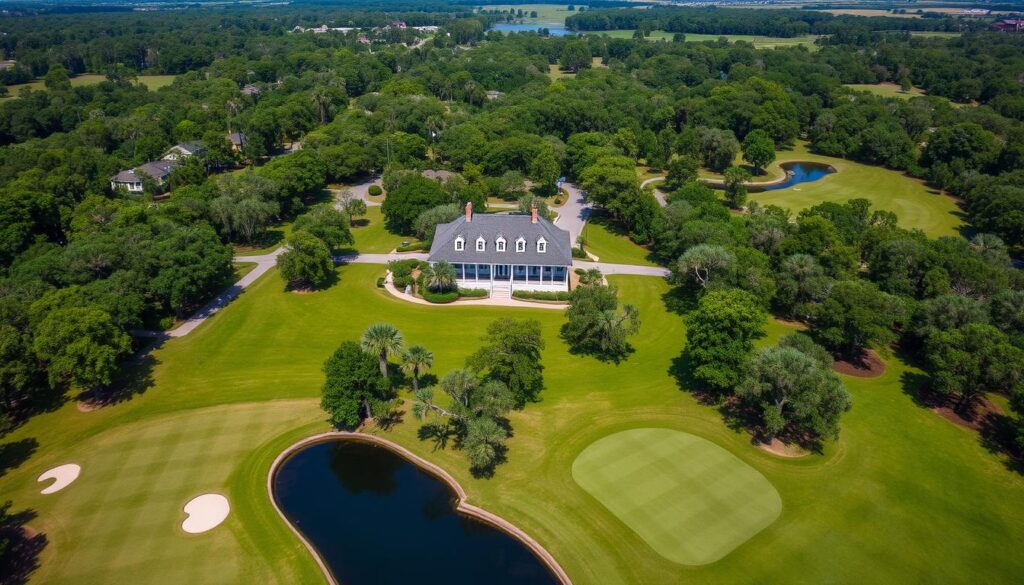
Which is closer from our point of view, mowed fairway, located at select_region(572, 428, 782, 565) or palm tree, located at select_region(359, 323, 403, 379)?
mowed fairway, located at select_region(572, 428, 782, 565)

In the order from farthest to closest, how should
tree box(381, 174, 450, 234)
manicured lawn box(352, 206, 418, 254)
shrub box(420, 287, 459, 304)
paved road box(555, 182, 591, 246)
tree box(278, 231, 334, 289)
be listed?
paved road box(555, 182, 591, 246), tree box(381, 174, 450, 234), manicured lawn box(352, 206, 418, 254), tree box(278, 231, 334, 289), shrub box(420, 287, 459, 304)

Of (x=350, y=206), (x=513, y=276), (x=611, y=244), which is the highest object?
(x=350, y=206)

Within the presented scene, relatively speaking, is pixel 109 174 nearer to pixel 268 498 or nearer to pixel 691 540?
pixel 268 498

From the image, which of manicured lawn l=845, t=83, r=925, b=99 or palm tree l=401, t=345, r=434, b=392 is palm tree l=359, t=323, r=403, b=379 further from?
manicured lawn l=845, t=83, r=925, b=99

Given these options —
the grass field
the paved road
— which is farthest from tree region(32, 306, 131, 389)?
the grass field

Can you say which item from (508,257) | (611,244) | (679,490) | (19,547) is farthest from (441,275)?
(19,547)

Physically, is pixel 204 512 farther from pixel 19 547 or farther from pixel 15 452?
pixel 15 452

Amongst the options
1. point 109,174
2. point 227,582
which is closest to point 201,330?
point 227,582
